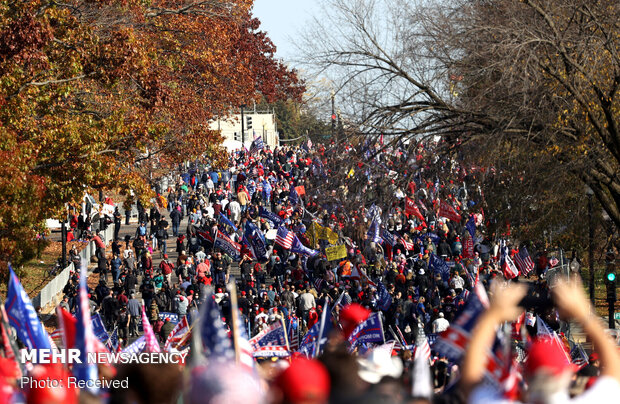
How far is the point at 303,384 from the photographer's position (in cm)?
441

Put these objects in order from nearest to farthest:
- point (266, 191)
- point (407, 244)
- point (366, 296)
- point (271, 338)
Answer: point (271, 338)
point (366, 296)
point (407, 244)
point (266, 191)

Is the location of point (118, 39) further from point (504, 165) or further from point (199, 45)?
point (199, 45)

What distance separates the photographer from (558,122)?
55.7 ft

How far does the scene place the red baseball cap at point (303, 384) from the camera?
14.5ft

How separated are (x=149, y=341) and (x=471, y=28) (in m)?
8.66

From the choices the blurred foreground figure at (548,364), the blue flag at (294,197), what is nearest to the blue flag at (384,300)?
the blue flag at (294,197)

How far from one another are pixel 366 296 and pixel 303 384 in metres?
18.8

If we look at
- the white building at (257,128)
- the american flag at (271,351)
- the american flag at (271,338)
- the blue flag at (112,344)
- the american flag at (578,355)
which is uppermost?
the white building at (257,128)

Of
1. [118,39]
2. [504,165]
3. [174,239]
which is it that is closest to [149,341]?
[504,165]

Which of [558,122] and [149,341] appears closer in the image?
[149,341]

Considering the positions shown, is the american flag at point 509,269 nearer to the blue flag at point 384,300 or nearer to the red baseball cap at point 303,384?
the blue flag at point 384,300

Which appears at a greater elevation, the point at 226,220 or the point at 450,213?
the point at 450,213

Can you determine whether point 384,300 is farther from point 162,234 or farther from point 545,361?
point 545,361

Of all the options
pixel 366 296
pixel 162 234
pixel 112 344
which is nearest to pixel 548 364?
pixel 112 344
